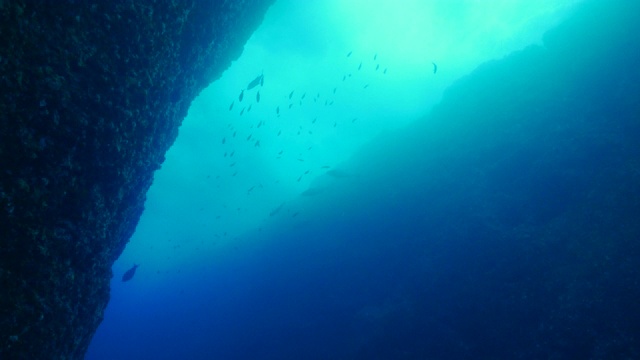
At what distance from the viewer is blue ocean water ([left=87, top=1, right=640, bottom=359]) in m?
13.7

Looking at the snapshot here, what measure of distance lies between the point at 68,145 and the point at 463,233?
20.2m

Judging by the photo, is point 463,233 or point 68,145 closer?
point 68,145

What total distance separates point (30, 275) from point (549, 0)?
164 feet

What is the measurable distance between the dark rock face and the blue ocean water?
48.8ft

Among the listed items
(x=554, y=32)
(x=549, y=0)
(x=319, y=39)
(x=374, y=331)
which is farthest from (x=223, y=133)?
(x=549, y=0)

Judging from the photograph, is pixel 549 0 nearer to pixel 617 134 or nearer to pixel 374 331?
pixel 617 134

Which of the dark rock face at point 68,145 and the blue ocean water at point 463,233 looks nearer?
the dark rock face at point 68,145

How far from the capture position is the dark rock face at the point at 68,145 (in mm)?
3965

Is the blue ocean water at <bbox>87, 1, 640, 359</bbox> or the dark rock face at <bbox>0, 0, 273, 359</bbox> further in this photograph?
the blue ocean water at <bbox>87, 1, 640, 359</bbox>

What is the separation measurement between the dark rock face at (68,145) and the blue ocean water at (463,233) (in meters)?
14.9

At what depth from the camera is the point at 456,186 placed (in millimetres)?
24250

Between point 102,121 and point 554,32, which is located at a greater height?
point 554,32

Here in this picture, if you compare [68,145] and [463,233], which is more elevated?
[68,145]

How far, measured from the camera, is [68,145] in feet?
16.2
